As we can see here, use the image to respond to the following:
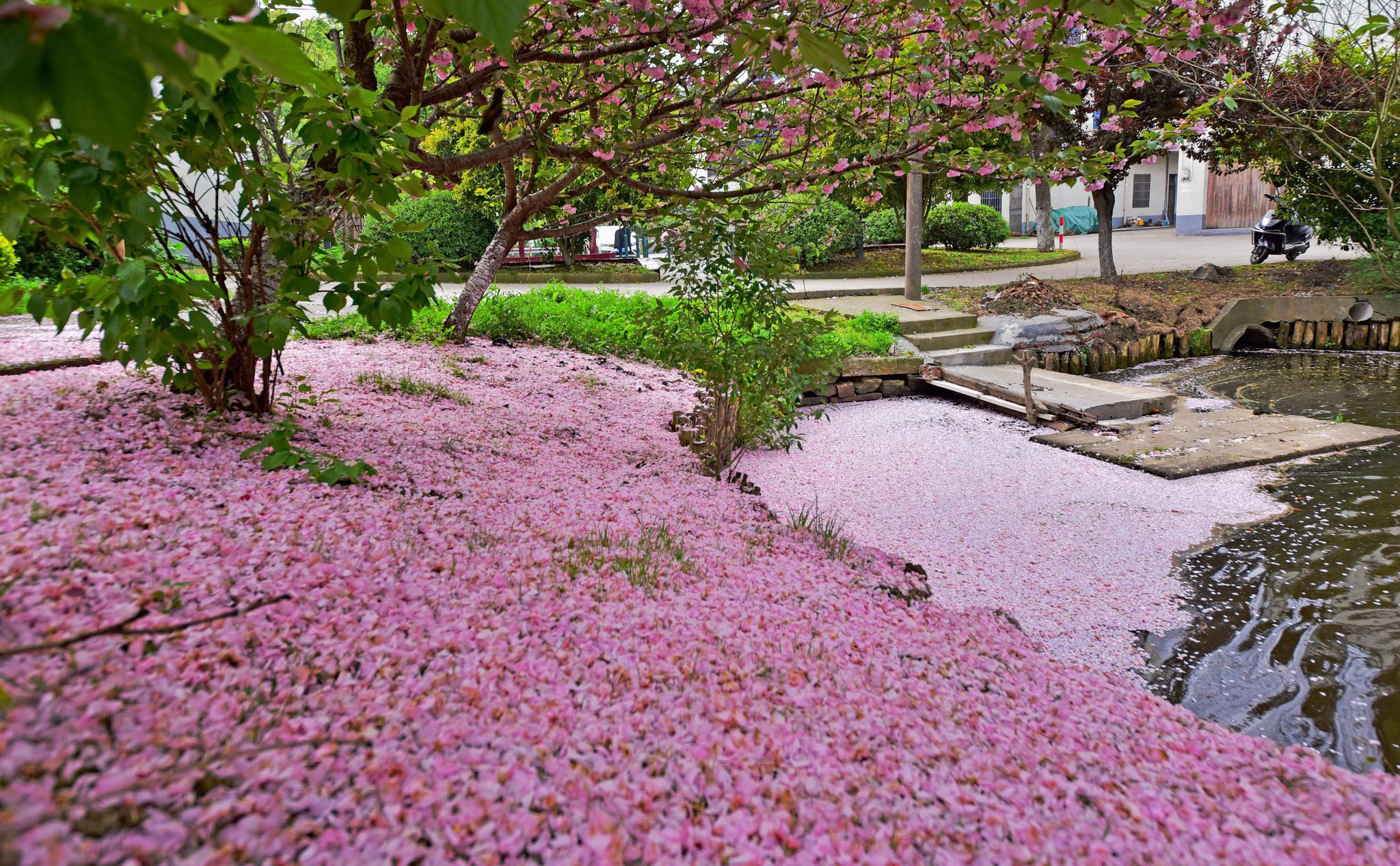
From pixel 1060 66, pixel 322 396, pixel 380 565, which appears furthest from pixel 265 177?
pixel 1060 66

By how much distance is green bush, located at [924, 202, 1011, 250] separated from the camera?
66.2 ft

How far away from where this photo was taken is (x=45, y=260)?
29.8 feet

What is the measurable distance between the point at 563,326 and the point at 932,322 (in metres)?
4.89

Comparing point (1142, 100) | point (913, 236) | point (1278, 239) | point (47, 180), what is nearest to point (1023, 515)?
point (47, 180)

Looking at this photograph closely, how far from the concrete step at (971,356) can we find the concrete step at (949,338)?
90mm

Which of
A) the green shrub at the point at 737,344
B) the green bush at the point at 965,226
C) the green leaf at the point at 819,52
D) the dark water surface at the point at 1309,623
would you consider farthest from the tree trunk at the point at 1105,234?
the green leaf at the point at 819,52

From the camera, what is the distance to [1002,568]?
4504 mm

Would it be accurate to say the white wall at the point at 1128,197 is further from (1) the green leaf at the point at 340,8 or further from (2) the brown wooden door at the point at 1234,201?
(1) the green leaf at the point at 340,8

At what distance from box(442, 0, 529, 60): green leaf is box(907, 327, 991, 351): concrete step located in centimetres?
971

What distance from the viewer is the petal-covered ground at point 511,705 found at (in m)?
1.35

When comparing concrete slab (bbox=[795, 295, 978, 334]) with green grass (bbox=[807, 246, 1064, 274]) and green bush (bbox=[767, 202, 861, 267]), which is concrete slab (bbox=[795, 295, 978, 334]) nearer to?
green bush (bbox=[767, 202, 861, 267])

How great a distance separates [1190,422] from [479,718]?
7613 mm

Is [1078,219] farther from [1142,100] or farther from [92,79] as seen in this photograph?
[92,79]

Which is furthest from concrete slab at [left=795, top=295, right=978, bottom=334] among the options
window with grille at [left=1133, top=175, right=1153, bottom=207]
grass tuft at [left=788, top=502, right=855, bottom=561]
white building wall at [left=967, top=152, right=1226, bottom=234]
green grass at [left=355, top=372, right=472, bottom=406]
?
window with grille at [left=1133, top=175, right=1153, bottom=207]
